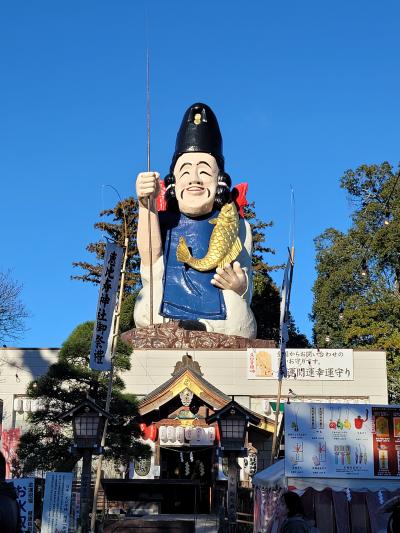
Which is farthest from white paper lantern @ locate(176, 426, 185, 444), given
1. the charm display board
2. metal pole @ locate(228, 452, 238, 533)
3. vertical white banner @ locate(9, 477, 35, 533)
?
the charm display board

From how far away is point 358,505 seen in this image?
9078 millimetres

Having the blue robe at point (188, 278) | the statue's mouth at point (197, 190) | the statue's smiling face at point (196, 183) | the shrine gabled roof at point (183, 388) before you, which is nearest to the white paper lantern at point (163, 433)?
the shrine gabled roof at point (183, 388)

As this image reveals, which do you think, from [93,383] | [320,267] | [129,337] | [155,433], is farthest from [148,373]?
[320,267]

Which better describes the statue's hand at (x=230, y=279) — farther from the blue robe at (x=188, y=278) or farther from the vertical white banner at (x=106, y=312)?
the vertical white banner at (x=106, y=312)

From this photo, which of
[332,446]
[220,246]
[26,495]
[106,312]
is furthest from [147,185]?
[332,446]

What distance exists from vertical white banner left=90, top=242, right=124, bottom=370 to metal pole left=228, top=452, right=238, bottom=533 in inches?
142

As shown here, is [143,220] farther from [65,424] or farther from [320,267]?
[320,267]

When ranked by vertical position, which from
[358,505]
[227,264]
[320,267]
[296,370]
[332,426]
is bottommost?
[358,505]

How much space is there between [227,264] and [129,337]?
4023 millimetres

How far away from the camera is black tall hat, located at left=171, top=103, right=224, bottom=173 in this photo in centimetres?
2591

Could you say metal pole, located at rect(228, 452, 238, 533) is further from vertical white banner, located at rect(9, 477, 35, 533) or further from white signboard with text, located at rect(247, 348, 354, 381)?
white signboard with text, located at rect(247, 348, 354, 381)

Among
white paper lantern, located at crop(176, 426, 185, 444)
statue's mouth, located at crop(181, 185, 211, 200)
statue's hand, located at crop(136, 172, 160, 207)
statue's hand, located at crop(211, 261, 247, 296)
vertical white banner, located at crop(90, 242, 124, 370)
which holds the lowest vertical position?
white paper lantern, located at crop(176, 426, 185, 444)

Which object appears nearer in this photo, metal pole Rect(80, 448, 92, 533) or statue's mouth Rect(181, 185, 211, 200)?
metal pole Rect(80, 448, 92, 533)

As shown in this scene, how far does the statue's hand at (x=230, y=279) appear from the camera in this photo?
24.8 m
